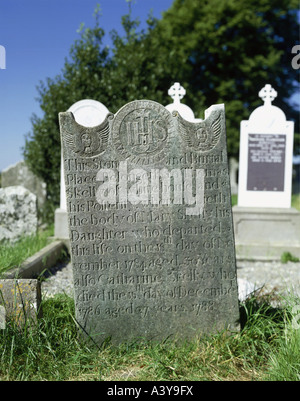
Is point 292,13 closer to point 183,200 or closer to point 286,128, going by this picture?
point 286,128

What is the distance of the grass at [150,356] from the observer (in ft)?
9.80

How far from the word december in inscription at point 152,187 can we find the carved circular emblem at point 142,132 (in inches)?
4.9

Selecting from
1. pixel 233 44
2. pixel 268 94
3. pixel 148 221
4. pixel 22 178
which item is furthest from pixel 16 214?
pixel 233 44

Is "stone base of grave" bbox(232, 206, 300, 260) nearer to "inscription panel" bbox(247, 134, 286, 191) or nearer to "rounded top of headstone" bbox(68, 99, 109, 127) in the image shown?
"inscription panel" bbox(247, 134, 286, 191)

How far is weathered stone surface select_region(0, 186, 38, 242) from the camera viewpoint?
284 inches

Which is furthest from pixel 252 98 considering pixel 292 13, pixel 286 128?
pixel 286 128

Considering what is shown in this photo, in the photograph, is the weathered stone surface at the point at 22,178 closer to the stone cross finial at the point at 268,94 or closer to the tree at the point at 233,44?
the stone cross finial at the point at 268,94

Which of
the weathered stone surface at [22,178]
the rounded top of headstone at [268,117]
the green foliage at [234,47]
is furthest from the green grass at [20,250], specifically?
the green foliage at [234,47]

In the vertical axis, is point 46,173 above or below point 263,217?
above

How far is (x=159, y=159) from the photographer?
3473 mm

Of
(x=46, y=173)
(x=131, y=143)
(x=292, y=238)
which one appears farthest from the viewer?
(x=46, y=173)

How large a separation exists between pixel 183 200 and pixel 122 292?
37.1 inches

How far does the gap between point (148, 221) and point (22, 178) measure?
319 inches

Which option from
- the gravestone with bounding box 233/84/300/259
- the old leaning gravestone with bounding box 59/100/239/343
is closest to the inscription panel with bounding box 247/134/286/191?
the gravestone with bounding box 233/84/300/259
